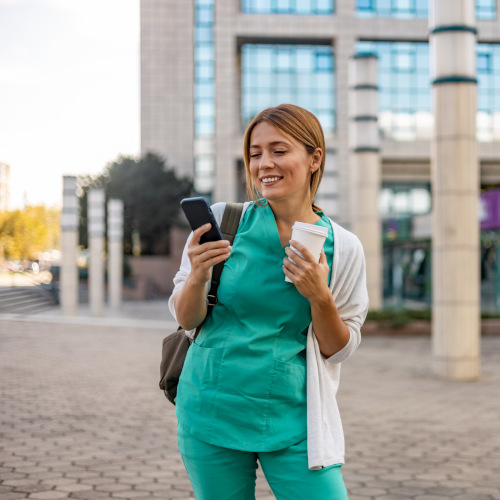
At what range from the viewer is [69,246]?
909 inches

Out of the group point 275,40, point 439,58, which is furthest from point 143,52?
point 439,58

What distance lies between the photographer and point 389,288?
32656 millimetres

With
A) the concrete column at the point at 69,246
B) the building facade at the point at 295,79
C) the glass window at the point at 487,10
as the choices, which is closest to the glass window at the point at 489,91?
the building facade at the point at 295,79

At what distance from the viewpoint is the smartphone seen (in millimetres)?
2000

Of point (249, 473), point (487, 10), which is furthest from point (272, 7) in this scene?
point (249, 473)

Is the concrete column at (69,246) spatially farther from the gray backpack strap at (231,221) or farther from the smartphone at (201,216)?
the smartphone at (201,216)

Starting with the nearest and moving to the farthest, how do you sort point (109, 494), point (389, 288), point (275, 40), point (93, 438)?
point (109, 494)
point (93, 438)
point (389, 288)
point (275, 40)

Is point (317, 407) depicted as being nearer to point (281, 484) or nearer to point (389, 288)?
point (281, 484)

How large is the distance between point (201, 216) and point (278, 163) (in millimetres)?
281

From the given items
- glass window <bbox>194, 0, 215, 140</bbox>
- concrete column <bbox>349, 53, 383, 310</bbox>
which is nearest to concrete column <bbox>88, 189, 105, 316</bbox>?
concrete column <bbox>349, 53, 383, 310</bbox>

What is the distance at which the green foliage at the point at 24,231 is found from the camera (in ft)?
245

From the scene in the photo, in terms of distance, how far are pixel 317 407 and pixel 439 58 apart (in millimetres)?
9104

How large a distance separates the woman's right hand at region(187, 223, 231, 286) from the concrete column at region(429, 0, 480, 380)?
8532 millimetres

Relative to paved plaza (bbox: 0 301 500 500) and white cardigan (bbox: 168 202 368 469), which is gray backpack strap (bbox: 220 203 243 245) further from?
paved plaza (bbox: 0 301 500 500)
